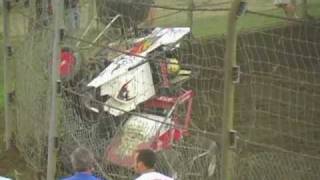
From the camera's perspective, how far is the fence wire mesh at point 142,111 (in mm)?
7180

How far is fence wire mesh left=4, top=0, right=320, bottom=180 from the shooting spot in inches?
283

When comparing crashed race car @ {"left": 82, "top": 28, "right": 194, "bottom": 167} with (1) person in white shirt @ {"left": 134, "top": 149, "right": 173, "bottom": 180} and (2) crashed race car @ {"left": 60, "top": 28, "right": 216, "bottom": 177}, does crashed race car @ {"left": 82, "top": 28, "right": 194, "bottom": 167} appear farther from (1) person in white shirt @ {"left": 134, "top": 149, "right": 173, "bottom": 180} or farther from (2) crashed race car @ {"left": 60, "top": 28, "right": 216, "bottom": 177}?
(1) person in white shirt @ {"left": 134, "top": 149, "right": 173, "bottom": 180}

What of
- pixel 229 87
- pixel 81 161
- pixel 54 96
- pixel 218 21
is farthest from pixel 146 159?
pixel 218 21

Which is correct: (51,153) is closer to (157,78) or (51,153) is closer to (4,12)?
(157,78)

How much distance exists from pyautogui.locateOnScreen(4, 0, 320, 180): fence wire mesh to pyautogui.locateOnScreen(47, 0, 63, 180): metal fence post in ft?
0.53

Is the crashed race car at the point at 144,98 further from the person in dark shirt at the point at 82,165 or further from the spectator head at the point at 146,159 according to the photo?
the spectator head at the point at 146,159

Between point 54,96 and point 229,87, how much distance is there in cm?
250

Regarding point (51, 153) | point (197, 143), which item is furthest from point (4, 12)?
point (197, 143)

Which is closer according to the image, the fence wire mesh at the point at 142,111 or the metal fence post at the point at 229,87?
the metal fence post at the point at 229,87

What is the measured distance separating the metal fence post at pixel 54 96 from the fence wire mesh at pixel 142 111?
0.53 feet

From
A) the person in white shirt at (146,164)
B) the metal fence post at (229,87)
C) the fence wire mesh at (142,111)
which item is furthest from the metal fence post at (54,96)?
the metal fence post at (229,87)

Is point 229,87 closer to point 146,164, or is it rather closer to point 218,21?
point 146,164

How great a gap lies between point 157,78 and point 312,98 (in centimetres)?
302

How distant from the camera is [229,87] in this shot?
527 cm
